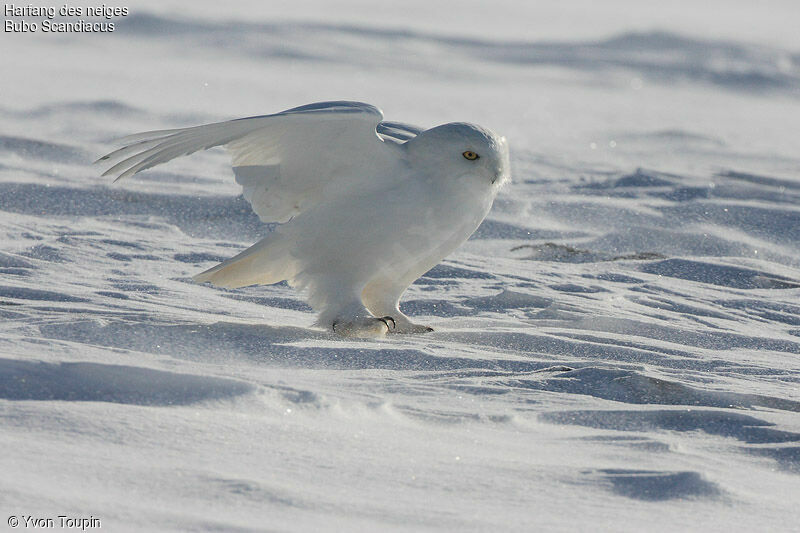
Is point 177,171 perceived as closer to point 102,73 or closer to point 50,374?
point 50,374

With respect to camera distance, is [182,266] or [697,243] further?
[697,243]

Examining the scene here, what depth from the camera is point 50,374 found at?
7.35ft

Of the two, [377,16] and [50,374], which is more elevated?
[377,16]

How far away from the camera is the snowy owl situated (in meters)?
3.04

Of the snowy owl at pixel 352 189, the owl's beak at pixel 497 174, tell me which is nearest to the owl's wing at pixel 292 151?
the snowy owl at pixel 352 189

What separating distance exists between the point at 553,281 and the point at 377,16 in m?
12.1

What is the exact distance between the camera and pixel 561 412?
245 centimetres

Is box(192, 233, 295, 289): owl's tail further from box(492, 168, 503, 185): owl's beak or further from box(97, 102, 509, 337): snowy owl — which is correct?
box(492, 168, 503, 185): owl's beak

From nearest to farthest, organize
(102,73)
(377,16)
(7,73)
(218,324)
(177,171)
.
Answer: (218,324), (177,171), (7,73), (102,73), (377,16)

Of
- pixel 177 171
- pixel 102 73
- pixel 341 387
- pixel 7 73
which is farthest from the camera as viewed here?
pixel 102 73

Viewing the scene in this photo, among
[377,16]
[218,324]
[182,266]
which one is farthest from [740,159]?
[377,16]

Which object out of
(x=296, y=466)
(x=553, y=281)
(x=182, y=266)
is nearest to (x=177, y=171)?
(x=182, y=266)

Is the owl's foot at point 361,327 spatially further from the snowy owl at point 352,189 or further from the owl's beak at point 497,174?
the owl's beak at point 497,174

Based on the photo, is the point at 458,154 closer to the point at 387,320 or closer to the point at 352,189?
the point at 352,189
